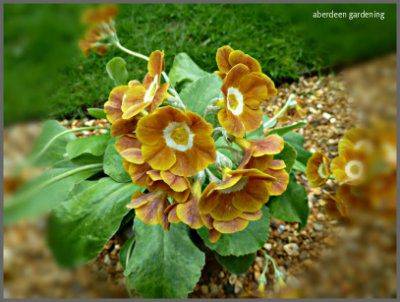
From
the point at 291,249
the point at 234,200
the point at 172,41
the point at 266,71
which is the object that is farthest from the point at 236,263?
the point at 172,41

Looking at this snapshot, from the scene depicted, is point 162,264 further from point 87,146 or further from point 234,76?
point 234,76

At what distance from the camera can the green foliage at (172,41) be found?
2.60 meters

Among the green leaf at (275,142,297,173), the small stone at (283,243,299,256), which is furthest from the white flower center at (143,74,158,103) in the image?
the small stone at (283,243,299,256)

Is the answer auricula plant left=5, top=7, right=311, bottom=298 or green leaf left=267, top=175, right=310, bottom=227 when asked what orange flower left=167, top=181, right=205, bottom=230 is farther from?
green leaf left=267, top=175, right=310, bottom=227

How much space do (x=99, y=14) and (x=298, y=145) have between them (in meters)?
1.19

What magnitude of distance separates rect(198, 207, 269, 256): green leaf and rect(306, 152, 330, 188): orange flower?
11.5 inches

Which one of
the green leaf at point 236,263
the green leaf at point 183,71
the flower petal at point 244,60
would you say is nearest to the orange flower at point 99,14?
the green leaf at point 183,71

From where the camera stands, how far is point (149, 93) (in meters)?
2.12

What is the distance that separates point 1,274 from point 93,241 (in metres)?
0.40

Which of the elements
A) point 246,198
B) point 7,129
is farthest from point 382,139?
point 7,129

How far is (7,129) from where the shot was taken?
7.92 ft

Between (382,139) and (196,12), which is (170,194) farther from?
(196,12)

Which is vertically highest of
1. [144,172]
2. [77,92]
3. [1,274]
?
[77,92]

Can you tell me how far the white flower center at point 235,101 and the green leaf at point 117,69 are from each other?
80cm
